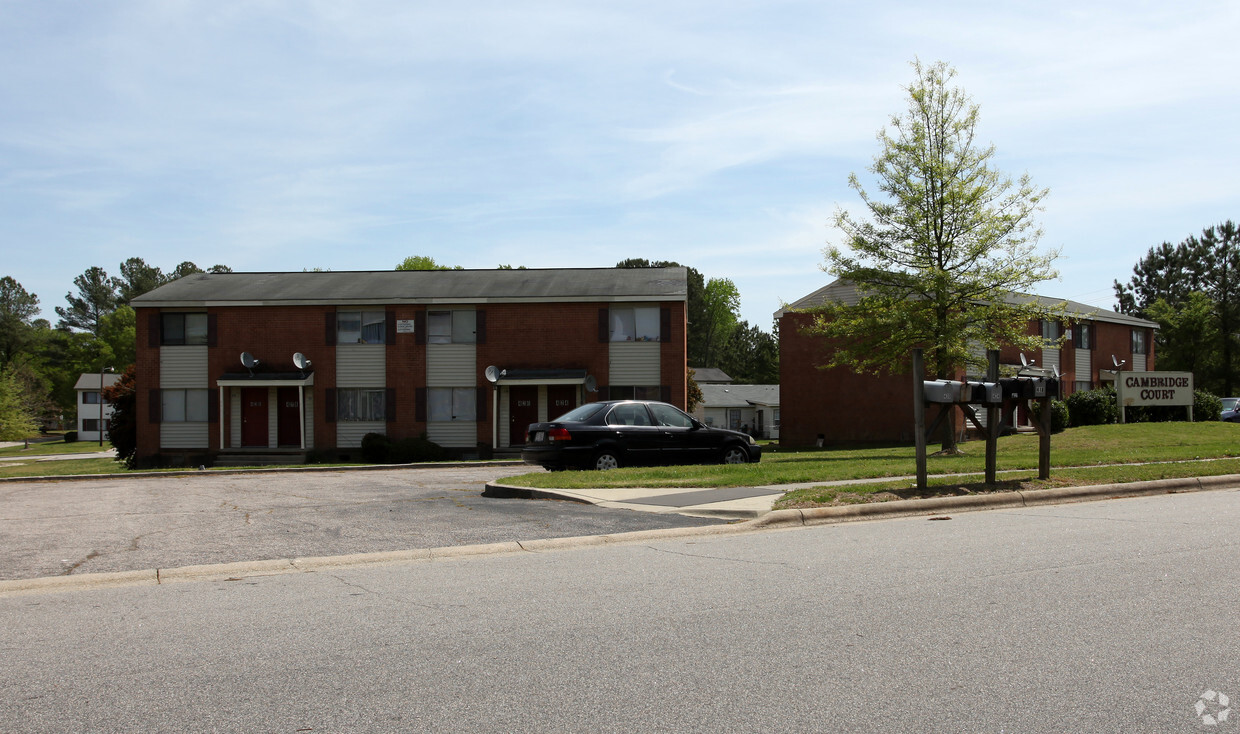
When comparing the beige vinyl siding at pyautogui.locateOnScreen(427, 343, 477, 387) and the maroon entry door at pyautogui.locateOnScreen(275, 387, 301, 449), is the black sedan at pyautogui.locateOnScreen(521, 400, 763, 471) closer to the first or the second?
the beige vinyl siding at pyautogui.locateOnScreen(427, 343, 477, 387)

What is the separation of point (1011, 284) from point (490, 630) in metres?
22.6

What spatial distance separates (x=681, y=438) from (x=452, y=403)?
57.5 ft

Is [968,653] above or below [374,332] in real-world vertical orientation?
below

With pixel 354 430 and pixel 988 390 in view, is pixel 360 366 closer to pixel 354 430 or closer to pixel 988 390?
pixel 354 430

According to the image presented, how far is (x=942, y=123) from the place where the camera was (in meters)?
25.0

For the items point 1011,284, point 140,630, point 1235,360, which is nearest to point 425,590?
point 140,630

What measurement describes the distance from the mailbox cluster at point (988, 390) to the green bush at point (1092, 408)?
851 inches

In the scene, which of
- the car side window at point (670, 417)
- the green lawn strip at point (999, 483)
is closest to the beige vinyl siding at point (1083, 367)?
the green lawn strip at point (999, 483)

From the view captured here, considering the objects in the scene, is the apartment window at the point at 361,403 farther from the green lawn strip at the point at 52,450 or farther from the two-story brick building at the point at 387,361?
the green lawn strip at the point at 52,450

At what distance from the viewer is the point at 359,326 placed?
33594mm

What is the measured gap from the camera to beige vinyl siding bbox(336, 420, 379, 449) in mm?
33000

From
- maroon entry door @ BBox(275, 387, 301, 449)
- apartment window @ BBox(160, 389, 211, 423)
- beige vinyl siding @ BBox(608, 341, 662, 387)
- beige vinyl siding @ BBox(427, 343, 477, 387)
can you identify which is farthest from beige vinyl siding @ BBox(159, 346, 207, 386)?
beige vinyl siding @ BBox(608, 341, 662, 387)

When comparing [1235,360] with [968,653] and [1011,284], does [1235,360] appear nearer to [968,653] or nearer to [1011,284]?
[1011,284]

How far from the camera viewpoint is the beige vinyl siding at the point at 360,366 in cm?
3331
